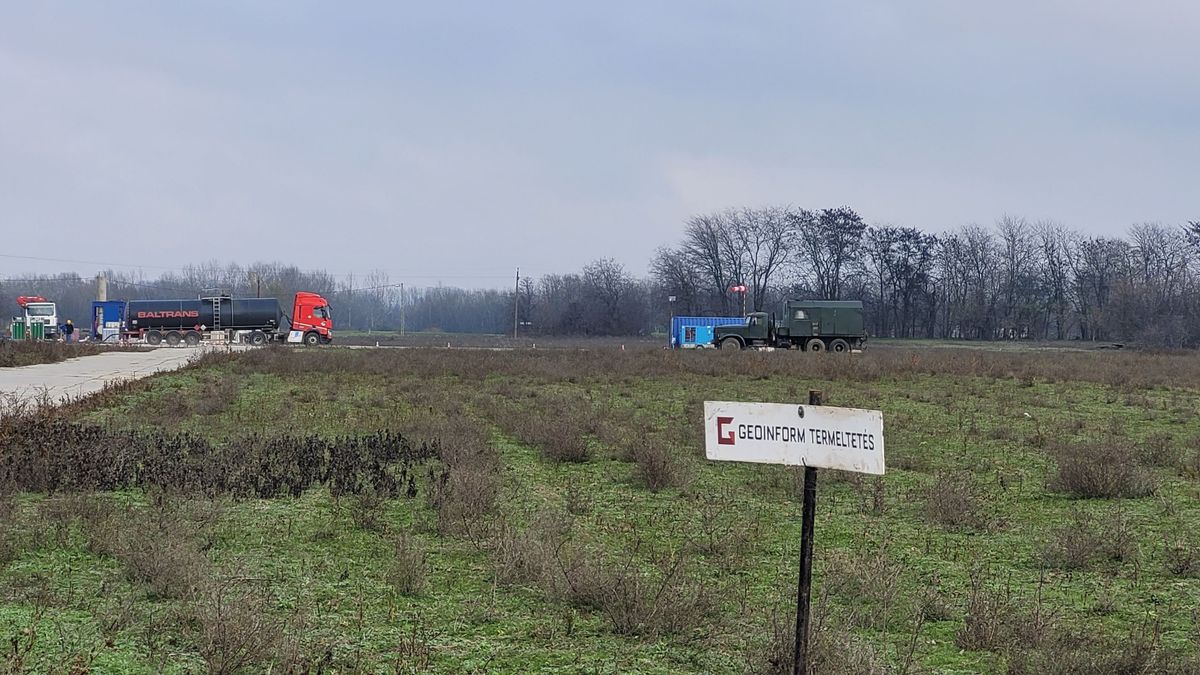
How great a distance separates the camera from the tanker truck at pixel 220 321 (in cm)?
5444

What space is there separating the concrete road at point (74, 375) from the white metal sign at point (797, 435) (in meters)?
12.0

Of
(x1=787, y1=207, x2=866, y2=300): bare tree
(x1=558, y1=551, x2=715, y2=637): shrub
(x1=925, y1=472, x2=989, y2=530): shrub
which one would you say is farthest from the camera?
(x1=787, y1=207, x2=866, y2=300): bare tree

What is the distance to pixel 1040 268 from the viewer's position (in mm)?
94312

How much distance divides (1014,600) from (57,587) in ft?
17.8

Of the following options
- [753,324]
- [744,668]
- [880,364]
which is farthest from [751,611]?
[753,324]

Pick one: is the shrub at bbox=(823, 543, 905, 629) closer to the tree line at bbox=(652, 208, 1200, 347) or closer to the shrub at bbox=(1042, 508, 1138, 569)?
the shrub at bbox=(1042, 508, 1138, 569)

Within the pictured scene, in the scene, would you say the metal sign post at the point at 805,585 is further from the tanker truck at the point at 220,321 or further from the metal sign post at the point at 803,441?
the tanker truck at the point at 220,321

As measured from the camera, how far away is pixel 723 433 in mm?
4387

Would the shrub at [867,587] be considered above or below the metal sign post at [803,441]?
below

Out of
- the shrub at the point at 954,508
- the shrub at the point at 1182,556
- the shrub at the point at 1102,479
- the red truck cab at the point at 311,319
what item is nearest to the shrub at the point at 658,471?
the shrub at the point at 954,508

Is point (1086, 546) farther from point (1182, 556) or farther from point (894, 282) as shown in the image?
point (894, 282)

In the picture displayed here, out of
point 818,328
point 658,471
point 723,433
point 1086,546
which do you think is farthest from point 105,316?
point 723,433

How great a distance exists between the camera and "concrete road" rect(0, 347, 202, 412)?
19.5 m

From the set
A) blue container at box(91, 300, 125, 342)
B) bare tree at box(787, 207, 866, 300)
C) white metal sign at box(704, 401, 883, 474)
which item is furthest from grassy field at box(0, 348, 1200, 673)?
bare tree at box(787, 207, 866, 300)
